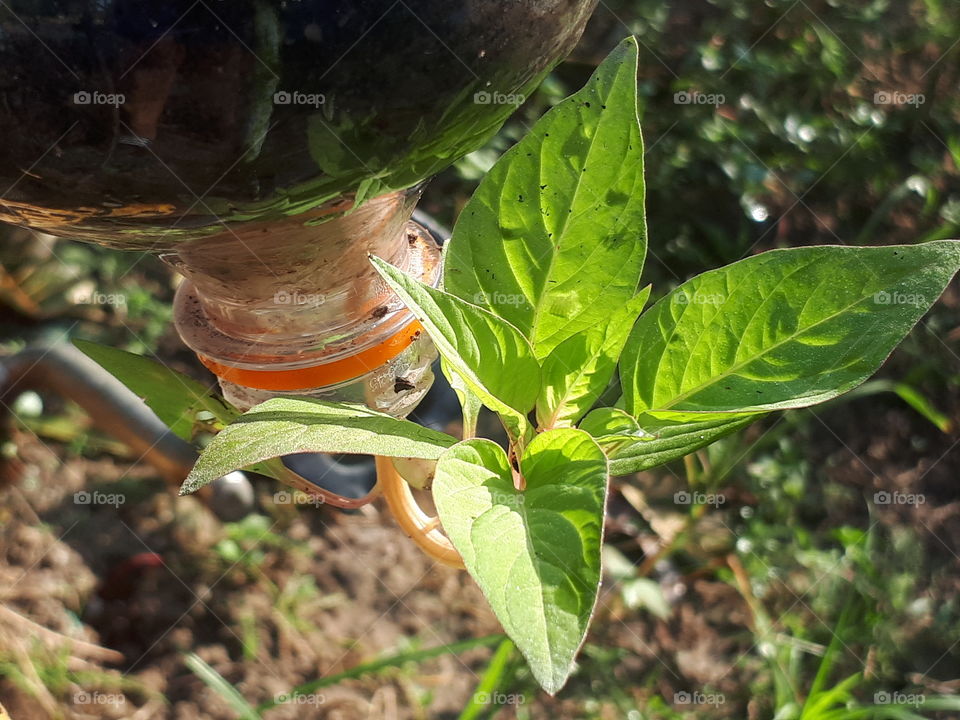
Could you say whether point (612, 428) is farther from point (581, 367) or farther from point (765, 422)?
point (765, 422)

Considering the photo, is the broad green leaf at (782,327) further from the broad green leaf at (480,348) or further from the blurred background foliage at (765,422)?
the blurred background foliage at (765,422)

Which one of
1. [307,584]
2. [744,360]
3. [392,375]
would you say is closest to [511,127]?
[307,584]

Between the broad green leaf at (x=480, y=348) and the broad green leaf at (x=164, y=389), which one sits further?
the broad green leaf at (x=164, y=389)

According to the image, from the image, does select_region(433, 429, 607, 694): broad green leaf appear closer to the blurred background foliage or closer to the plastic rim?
the plastic rim

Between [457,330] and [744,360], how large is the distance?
13cm

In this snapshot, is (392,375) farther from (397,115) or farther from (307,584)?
(307,584)

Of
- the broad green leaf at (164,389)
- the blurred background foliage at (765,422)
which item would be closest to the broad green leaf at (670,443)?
the broad green leaf at (164,389)

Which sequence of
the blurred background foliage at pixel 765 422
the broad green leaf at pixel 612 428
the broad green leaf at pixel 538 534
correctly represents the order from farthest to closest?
the blurred background foliage at pixel 765 422
the broad green leaf at pixel 612 428
the broad green leaf at pixel 538 534

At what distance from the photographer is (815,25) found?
1.60 m

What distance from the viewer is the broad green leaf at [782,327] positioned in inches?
13.7

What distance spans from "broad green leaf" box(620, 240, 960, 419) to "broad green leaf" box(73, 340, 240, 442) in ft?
0.76

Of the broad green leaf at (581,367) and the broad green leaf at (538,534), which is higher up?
the broad green leaf at (538,534)

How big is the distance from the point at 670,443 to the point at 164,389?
10.3 inches

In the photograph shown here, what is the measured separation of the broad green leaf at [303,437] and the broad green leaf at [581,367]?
0.24 feet
